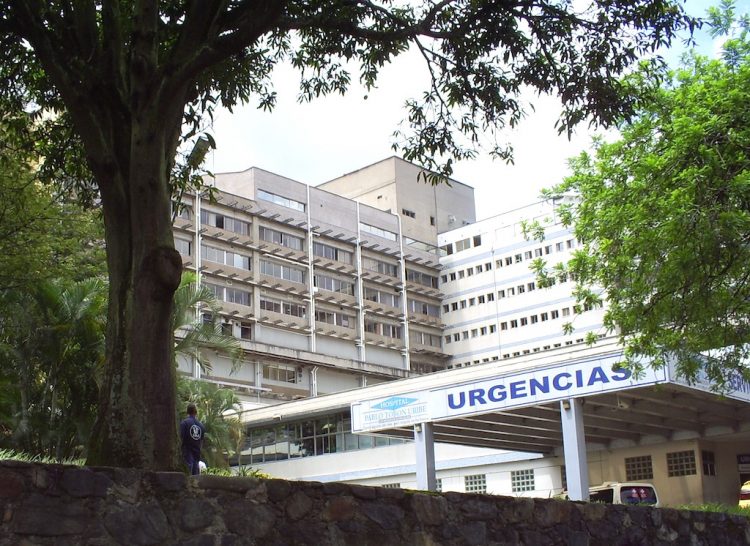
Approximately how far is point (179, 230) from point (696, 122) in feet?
173

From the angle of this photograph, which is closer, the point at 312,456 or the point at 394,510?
the point at 394,510

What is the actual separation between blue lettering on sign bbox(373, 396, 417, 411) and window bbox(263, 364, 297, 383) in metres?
43.2

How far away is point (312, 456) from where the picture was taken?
150 ft

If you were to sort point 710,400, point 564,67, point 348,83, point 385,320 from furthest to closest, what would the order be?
point 385,320
point 710,400
point 348,83
point 564,67

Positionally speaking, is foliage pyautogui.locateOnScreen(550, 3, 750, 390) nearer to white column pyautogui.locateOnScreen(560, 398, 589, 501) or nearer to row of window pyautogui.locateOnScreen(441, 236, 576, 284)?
white column pyautogui.locateOnScreen(560, 398, 589, 501)

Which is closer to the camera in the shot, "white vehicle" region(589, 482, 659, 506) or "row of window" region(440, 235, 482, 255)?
"white vehicle" region(589, 482, 659, 506)

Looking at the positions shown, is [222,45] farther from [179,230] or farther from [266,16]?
[179,230]

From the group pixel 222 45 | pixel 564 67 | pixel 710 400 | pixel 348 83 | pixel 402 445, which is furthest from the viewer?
pixel 402 445

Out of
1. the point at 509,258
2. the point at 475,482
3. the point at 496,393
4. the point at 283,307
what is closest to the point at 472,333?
the point at 509,258

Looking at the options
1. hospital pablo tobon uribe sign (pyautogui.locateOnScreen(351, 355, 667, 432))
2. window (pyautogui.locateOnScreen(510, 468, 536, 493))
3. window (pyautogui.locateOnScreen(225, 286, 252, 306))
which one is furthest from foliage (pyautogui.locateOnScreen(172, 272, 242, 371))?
window (pyautogui.locateOnScreen(225, 286, 252, 306))

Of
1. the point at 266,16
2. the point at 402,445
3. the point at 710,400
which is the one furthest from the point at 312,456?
the point at 266,16

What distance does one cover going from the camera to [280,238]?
7419 cm

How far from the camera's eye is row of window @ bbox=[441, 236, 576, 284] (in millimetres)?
77625

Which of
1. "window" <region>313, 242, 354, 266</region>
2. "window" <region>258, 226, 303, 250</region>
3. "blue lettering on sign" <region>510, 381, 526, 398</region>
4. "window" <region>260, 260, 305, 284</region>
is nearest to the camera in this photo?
"blue lettering on sign" <region>510, 381, 526, 398</region>
